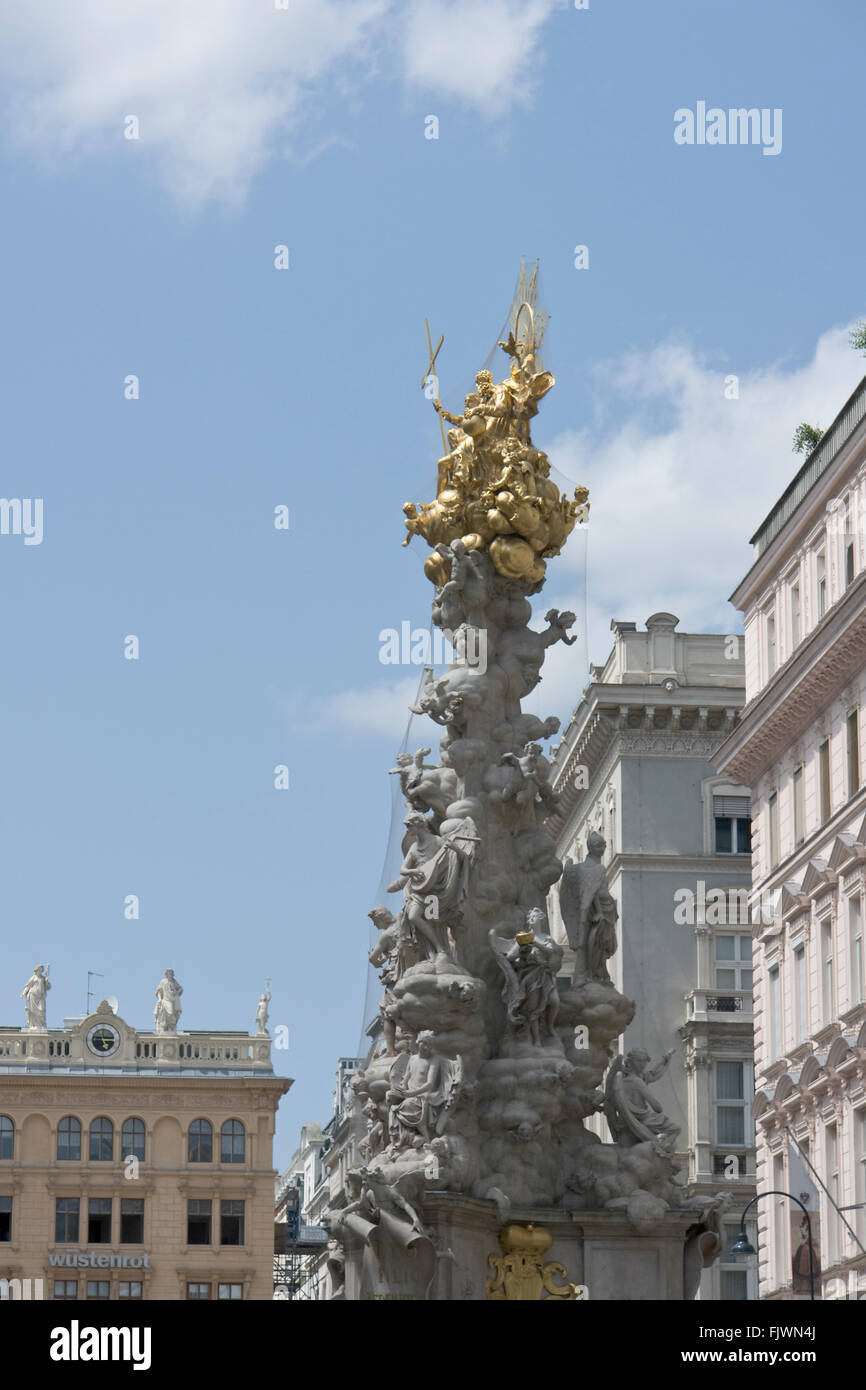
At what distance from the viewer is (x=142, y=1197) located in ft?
311

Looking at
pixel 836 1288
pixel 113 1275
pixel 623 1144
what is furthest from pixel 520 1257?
pixel 113 1275

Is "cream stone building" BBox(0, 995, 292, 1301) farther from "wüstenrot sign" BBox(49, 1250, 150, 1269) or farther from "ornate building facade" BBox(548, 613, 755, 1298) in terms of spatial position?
"ornate building facade" BBox(548, 613, 755, 1298)

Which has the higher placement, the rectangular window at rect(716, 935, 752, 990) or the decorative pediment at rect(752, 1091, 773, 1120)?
the rectangular window at rect(716, 935, 752, 990)

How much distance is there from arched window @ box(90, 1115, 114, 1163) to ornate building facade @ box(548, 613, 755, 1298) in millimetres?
34788

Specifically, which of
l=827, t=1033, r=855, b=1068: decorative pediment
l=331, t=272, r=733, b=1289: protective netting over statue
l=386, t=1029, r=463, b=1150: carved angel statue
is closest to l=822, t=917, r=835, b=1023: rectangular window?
l=827, t=1033, r=855, b=1068: decorative pediment

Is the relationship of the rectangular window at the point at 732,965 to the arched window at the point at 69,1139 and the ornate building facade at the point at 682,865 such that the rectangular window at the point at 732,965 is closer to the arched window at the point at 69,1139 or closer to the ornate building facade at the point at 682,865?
the ornate building facade at the point at 682,865

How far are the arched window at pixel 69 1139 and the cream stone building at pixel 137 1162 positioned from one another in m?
0.05

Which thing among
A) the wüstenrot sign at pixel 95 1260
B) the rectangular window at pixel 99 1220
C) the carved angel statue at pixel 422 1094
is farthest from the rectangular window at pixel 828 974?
the rectangular window at pixel 99 1220

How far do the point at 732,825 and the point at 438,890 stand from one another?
44014 millimetres

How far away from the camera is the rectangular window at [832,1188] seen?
44722 millimetres

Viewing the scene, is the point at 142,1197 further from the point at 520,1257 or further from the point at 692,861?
the point at 520,1257

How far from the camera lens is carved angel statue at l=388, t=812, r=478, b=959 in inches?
902

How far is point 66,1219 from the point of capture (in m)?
94.4

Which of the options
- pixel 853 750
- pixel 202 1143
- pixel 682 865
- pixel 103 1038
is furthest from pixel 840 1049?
pixel 103 1038
